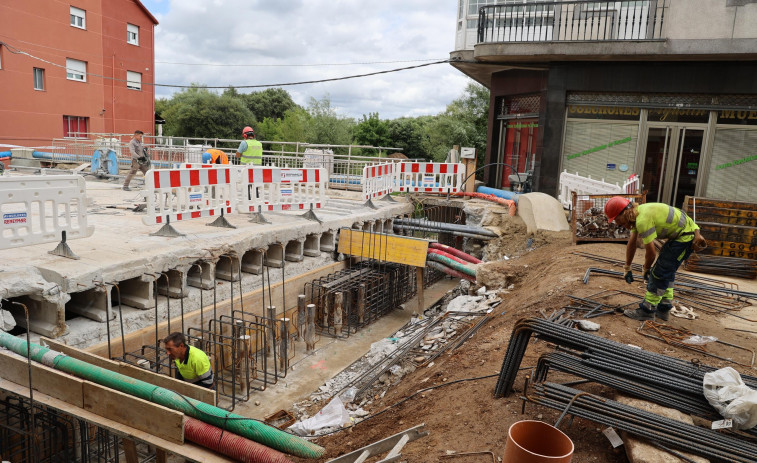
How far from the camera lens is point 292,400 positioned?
8.70 metres

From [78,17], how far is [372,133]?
88.2ft

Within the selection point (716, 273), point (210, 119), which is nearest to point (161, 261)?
point (716, 273)

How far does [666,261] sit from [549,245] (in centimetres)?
620

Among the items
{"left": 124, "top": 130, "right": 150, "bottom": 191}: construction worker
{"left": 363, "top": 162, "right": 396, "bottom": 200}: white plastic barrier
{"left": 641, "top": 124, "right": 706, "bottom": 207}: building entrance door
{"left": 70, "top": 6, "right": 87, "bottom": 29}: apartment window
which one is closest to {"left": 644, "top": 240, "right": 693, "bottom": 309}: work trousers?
{"left": 363, "top": 162, "right": 396, "bottom": 200}: white plastic barrier

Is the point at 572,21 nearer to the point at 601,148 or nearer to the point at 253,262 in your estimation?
the point at 601,148

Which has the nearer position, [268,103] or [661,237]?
[661,237]

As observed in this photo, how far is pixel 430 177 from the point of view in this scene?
1677cm

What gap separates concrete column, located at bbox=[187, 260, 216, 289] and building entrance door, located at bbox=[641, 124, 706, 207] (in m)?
12.8

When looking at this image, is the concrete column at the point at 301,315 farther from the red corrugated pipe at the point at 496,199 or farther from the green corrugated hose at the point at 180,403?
the red corrugated pipe at the point at 496,199

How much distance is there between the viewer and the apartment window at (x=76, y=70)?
2630 cm

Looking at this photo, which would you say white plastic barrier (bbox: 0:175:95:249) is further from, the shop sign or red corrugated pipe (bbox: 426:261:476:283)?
the shop sign

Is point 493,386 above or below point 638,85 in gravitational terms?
below

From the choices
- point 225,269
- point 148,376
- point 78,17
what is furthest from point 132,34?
point 148,376

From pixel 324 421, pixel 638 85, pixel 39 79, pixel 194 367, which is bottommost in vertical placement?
pixel 324 421
